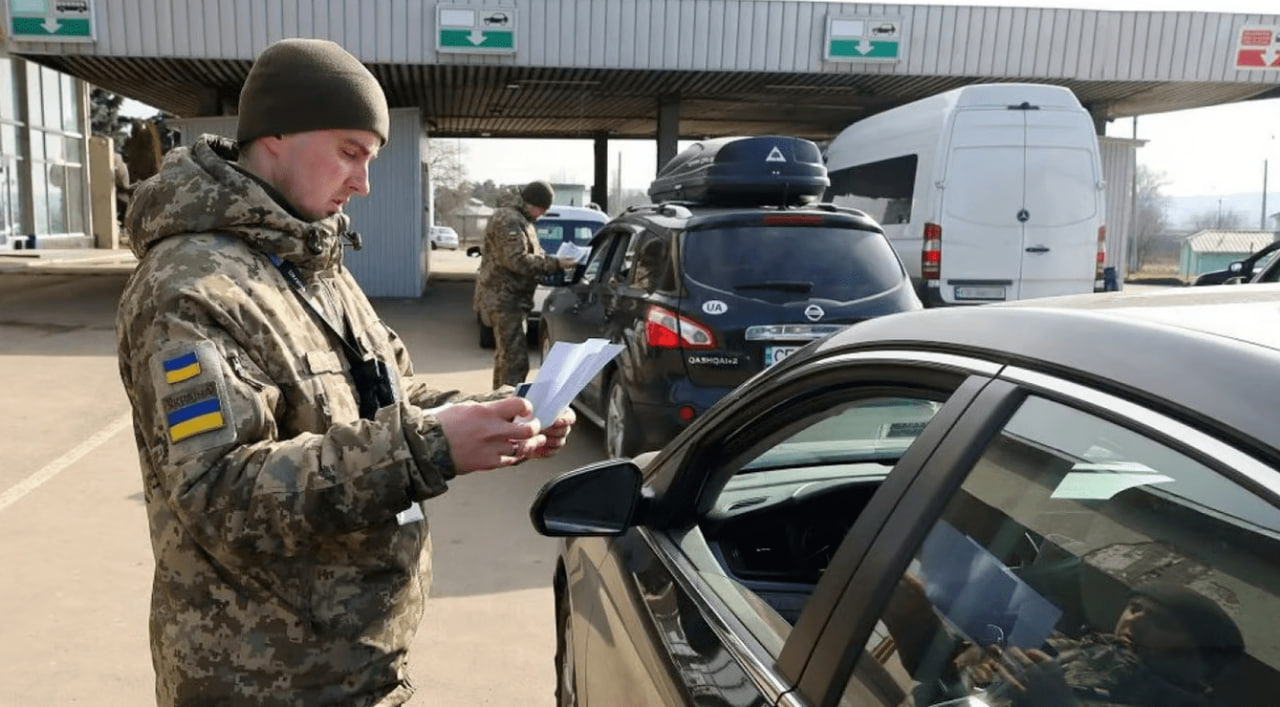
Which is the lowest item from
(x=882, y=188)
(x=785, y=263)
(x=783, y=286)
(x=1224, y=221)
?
(x=1224, y=221)

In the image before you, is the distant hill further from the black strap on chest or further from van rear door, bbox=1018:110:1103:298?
the black strap on chest

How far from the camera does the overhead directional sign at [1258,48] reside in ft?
48.3

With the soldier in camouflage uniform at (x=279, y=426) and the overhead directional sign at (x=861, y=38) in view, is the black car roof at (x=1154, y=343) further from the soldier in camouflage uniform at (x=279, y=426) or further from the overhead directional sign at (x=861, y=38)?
the overhead directional sign at (x=861, y=38)

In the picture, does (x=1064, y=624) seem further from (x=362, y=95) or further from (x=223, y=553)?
(x=362, y=95)

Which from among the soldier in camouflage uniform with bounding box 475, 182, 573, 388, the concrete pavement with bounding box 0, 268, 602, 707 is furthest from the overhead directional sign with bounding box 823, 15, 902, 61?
the concrete pavement with bounding box 0, 268, 602, 707

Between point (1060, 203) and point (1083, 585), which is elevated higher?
point (1060, 203)

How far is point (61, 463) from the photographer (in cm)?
589

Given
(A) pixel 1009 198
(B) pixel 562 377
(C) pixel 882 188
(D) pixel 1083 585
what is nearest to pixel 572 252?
(A) pixel 1009 198

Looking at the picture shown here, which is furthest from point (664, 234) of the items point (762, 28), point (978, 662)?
point (762, 28)

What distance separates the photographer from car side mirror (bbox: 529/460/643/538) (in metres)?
1.89

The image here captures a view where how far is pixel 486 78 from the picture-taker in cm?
1596

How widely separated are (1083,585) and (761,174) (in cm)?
535

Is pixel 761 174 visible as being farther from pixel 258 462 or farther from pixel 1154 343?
pixel 1154 343

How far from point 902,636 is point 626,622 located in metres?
0.79
